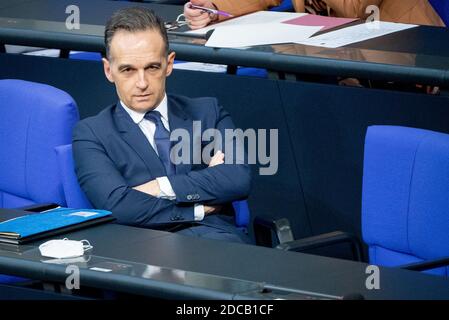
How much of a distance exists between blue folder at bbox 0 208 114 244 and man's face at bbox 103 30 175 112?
1.86 feet

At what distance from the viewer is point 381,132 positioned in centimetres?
411

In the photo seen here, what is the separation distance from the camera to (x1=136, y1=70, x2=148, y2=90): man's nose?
4.31 meters

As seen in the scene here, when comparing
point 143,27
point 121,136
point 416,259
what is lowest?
point 416,259

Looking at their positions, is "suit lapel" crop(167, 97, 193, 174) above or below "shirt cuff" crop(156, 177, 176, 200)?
above

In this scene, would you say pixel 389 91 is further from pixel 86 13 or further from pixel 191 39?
pixel 86 13

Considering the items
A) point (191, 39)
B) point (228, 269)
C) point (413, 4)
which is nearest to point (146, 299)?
point (228, 269)

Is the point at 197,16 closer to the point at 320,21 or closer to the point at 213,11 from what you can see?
the point at 213,11

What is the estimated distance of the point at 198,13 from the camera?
5.58m

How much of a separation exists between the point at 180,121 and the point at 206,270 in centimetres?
117

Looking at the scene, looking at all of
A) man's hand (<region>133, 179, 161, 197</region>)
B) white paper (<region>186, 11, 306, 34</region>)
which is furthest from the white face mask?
white paper (<region>186, 11, 306, 34</region>)

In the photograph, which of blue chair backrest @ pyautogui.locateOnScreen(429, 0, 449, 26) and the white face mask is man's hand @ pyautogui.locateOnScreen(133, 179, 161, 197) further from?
blue chair backrest @ pyautogui.locateOnScreen(429, 0, 449, 26)

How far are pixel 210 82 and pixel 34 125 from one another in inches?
39.8
